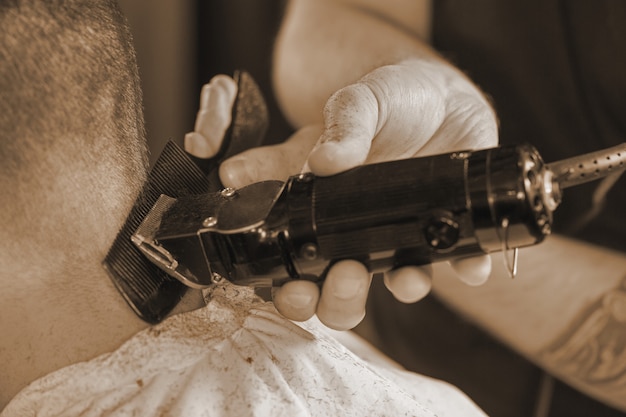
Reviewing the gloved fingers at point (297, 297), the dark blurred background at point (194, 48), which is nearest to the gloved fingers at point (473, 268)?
the gloved fingers at point (297, 297)

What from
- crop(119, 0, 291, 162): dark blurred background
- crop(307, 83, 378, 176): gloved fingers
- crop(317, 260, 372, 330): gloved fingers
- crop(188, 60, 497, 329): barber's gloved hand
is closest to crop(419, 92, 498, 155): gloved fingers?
crop(188, 60, 497, 329): barber's gloved hand

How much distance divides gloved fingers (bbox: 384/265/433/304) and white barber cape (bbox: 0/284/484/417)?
103mm

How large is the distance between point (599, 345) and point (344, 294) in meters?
0.59

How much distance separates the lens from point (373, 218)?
1.69 feet

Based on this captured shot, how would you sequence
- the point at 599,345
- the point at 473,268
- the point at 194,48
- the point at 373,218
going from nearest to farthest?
the point at 373,218, the point at 473,268, the point at 599,345, the point at 194,48

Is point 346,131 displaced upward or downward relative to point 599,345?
upward

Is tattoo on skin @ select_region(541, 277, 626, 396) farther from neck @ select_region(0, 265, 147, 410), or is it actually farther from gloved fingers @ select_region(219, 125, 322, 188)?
neck @ select_region(0, 265, 147, 410)

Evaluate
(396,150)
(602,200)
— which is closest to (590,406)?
(602,200)

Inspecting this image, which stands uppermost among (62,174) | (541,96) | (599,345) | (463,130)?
(62,174)

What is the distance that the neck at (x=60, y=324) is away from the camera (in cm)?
63

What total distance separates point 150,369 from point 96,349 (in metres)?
0.05

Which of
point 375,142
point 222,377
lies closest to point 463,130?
point 375,142

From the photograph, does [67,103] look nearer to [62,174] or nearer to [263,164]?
[62,174]

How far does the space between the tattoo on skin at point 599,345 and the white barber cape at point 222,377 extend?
44 cm
